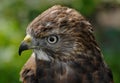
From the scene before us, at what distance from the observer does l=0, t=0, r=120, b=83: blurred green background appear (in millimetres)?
9977

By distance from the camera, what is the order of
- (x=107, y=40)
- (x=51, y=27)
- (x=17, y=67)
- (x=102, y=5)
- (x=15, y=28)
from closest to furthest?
1. (x=51, y=27)
2. (x=17, y=67)
3. (x=15, y=28)
4. (x=102, y=5)
5. (x=107, y=40)

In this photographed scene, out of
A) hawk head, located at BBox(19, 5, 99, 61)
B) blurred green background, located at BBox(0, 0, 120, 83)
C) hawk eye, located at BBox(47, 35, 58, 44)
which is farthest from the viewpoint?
blurred green background, located at BBox(0, 0, 120, 83)

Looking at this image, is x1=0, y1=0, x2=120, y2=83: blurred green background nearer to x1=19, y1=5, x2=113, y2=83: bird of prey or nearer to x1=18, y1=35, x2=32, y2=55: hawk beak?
x1=19, y1=5, x2=113, y2=83: bird of prey

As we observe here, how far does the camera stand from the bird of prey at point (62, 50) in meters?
7.66

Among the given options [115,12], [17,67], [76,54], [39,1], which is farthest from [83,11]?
[115,12]

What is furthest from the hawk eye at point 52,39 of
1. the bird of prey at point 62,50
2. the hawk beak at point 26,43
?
the hawk beak at point 26,43

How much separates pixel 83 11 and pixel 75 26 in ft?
10.9

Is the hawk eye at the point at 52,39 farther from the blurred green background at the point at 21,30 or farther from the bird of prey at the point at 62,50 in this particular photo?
the blurred green background at the point at 21,30

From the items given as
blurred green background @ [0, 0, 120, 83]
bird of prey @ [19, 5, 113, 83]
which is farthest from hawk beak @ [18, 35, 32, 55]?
blurred green background @ [0, 0, 120, 83]

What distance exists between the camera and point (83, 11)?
36.3ft

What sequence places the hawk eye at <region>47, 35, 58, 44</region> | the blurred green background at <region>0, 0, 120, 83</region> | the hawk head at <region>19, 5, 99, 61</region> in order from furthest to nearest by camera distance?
the blurred green background at <region>0, 0, 120, 83</region>, the hawk eye at <region>47, 35, 58, 44</region>, the hawk head at <region>19, 5, 99, 61</region>

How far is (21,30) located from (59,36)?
311cm

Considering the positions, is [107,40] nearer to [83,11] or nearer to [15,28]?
[83,11]

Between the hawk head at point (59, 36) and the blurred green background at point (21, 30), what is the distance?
184 centimetres
